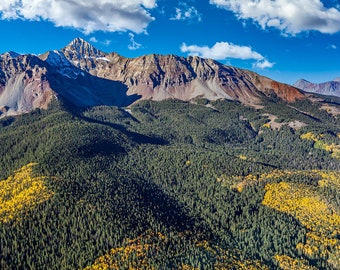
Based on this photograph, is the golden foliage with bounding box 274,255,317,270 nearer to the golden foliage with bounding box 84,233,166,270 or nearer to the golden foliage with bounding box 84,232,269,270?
the golden foliage with bounding box 84,232,269,270

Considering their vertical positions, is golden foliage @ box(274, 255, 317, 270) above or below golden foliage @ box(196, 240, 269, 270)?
above

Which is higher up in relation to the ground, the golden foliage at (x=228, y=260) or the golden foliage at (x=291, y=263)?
the golden foliage at (x=291, y=263)

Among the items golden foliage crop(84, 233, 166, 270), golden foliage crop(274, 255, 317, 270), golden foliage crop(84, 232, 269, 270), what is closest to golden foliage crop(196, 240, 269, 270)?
golden foliage crop(84, 232, 269, 270)

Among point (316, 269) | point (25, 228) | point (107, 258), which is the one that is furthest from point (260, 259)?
point (25, 228)

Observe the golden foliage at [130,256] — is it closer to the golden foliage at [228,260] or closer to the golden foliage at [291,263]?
the golden foliage at [228,260]

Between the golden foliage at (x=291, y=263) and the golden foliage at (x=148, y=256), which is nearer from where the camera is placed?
the golden foliage at (x=148, y=256)

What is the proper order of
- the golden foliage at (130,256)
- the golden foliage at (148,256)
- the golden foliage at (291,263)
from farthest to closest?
the golden foliage at (291,263) < the golden foliage at (148,256) < the golden foliage at (130,256)

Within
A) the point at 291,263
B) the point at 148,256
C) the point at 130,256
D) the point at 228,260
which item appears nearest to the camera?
the point at 130,256

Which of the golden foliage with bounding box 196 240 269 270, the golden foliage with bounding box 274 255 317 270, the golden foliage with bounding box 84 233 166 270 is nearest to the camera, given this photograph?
the golden foliage with bounding box 84 233 166 270

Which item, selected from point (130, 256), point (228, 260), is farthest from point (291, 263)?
point (130, 256)

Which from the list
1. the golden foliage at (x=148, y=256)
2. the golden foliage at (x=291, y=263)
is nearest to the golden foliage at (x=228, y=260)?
the golden foliage at (x=148, y=256)

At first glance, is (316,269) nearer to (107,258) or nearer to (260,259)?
(260,259)

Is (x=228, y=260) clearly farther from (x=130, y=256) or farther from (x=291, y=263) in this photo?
(x=130, y=256)
